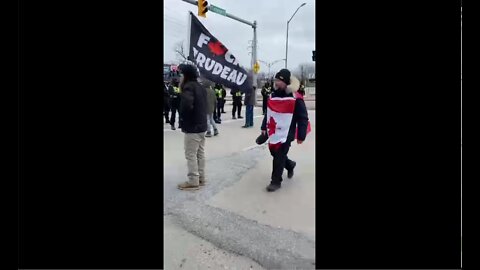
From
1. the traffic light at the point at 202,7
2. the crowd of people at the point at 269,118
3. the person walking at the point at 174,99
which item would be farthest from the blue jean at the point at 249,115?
the crowd of people at the point at 269,118

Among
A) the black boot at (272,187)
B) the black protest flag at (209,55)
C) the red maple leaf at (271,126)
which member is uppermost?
the black protest flag at (209,55)

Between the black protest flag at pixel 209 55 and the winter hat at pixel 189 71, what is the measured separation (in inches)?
10.3

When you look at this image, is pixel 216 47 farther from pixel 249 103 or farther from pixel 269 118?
pixel 249 103

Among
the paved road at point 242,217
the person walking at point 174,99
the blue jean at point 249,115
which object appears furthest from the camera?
the blue jean at point 249,115

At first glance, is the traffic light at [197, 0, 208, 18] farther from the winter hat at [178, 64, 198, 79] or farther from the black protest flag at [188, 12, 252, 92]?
the winter hat at [178, 64, 198, 79]

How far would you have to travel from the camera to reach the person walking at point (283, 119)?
3.63 metres

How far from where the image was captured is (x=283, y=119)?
367 centimetres

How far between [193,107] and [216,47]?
85cm

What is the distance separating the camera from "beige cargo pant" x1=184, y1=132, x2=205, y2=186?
12.5 ft

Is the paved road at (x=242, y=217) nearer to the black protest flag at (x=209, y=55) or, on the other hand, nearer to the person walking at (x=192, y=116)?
the person walking at (x=192, y=116)
